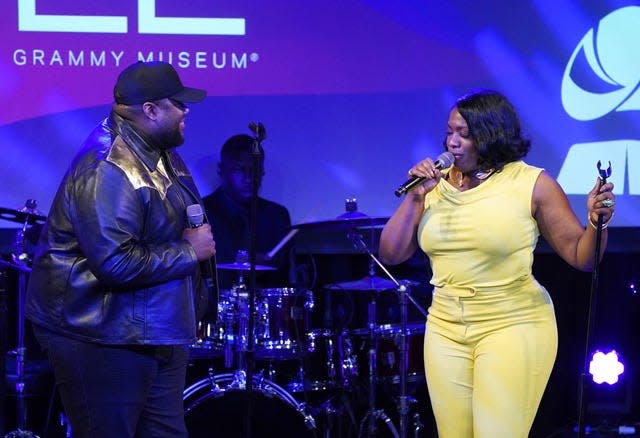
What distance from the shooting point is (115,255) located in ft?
10.3

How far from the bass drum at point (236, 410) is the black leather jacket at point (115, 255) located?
214cm

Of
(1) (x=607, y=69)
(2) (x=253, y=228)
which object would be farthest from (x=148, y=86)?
(1) (x=607, y=69)

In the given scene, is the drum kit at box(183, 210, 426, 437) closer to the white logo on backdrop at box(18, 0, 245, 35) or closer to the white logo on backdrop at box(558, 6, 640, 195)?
the white logo on backdrop at box(18, 0, 245, 35)

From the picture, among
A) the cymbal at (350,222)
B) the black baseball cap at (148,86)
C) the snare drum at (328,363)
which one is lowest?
the snare drum at (328,363)

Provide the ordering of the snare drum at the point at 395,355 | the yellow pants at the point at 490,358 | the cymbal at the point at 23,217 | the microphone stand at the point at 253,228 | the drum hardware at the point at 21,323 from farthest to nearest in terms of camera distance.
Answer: the snare drum at the point at 395,355 → the drum hardware at the point at 21,323 → the cymbal at the point at 23,217 → the microphone stand at the point at 253,228 → the yellow pants at the point at 490,358

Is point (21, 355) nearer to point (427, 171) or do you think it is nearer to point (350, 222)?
point (350, 222)

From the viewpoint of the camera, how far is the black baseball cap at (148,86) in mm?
3385

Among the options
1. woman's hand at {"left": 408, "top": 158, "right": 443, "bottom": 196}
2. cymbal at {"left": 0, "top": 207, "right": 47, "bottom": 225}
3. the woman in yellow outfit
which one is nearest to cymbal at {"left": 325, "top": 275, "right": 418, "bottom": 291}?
cymbal at {"left": 0, "top": 207, "right": 47, "bottom": 225}

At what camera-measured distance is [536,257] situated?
6570 mm

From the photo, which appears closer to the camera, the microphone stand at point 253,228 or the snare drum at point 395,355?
the microphone stand at point 253,228

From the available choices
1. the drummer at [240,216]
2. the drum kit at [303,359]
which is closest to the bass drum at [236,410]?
the drum kit at [303,359]

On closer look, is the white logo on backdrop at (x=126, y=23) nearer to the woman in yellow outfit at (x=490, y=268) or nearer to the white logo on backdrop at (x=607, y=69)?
the white logo on backdrop at (x=607, y=69)

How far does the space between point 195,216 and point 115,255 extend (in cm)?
34

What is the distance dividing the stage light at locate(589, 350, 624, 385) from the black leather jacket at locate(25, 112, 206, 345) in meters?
3.99
